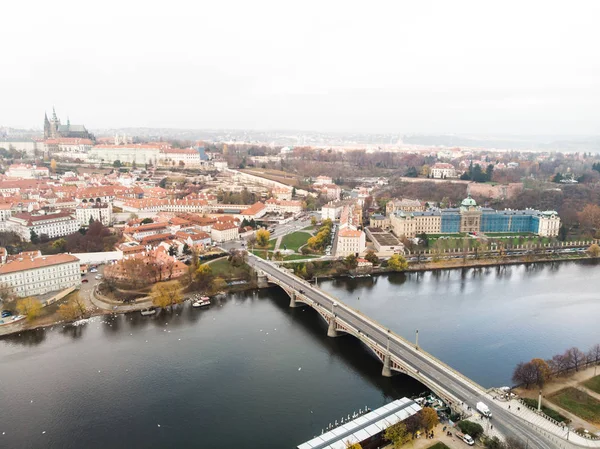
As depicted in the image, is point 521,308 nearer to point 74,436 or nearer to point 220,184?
point 74,436

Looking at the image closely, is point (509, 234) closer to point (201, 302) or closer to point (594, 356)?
point (594, 356)

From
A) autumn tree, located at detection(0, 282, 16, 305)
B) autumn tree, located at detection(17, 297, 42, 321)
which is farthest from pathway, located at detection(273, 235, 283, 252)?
autumn tree, located at detection(0, 282, 16, 305)

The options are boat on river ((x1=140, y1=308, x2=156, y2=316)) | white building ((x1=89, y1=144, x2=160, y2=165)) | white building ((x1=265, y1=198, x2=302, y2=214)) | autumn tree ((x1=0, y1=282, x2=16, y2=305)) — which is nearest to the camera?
autumn tree ((x1=0, y1=282, x2=16, y2=305))

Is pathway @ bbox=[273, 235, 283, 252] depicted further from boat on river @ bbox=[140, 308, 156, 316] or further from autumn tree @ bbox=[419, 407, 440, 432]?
autumn tree @ bbox=[419, 407, 440, 432]

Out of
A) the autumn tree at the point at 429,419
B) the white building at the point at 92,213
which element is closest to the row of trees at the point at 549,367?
the autumn tree at the point at 429,419

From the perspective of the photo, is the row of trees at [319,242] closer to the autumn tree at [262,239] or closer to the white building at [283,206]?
the autumn tree at [262,239]

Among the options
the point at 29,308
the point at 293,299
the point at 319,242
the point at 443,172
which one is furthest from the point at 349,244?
the point at 443,172
